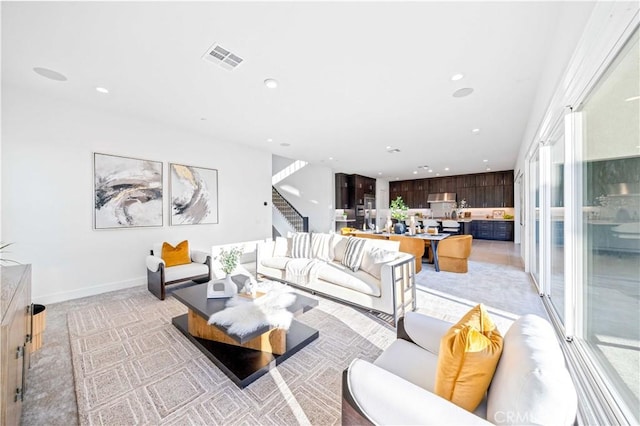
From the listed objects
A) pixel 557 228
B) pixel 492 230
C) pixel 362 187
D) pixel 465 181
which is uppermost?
pixel 465 181

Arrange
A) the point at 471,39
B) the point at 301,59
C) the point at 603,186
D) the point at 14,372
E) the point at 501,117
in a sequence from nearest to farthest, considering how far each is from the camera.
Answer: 1. the point at 14,372
2. the point at 603,186
3. the point at 471,39
4. the point at 301,59
5. the point at 501,117

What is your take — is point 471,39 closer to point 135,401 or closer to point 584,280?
point 584,280

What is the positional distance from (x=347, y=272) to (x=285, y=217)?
540cm

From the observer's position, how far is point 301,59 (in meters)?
2.44

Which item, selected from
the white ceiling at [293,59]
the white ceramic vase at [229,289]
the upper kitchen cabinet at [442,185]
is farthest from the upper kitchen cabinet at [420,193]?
the white ceramic vase at [229,289]

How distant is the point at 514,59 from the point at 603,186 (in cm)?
158

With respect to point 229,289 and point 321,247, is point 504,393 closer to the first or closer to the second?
point 229,289

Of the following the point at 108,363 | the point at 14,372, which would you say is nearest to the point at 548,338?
the point at 14,372

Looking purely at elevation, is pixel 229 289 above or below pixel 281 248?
below

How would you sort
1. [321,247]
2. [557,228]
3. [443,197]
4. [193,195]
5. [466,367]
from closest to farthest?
[466,367]
[557,228]
[321,247]
[193,195]
[443,197]

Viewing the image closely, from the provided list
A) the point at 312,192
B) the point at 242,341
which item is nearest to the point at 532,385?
the point at 242,341

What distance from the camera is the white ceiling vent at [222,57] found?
2289 millimetres

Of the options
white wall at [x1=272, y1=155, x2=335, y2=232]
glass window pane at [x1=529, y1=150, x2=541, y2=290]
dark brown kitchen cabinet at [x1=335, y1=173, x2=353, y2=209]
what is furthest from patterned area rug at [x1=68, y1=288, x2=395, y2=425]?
dark brown kitchen cabinet at [x1=335, y1=173, x2=353, y2=209]

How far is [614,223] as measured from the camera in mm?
1521
